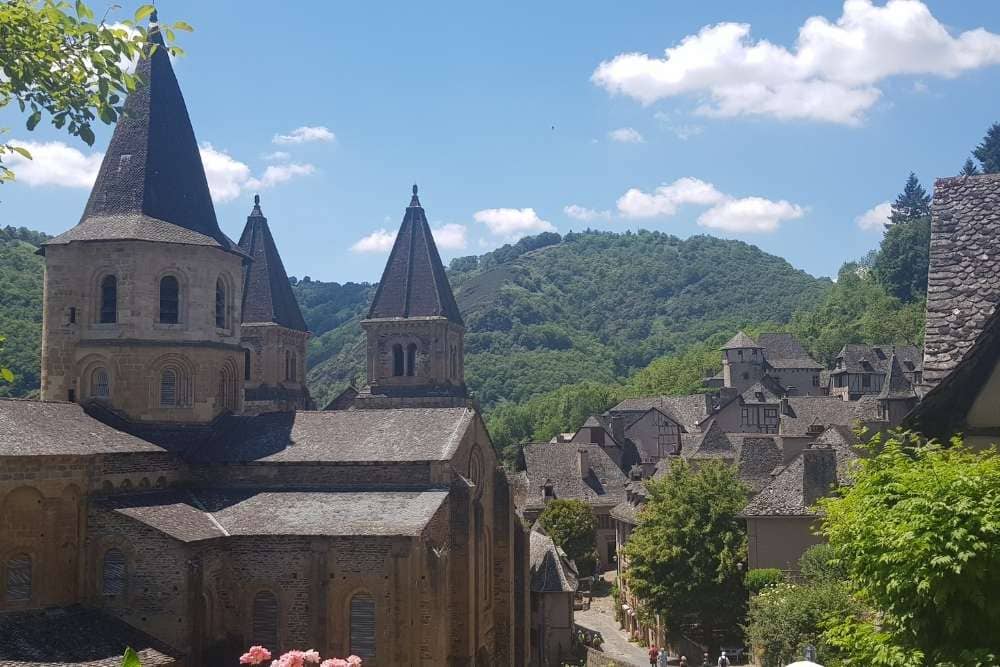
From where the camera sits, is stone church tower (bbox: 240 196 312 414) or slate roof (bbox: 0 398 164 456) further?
stone church tower (bbox: 240 196 312 414)

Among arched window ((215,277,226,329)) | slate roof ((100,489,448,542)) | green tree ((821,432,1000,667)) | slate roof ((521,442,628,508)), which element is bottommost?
slate roof ((521,442,628,508))

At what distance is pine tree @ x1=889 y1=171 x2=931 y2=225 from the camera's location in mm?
163125

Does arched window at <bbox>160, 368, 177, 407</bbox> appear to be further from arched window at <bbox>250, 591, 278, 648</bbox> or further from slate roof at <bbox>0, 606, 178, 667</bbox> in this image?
slate roof at <bbox>0, 606, 178, 667</bbox>

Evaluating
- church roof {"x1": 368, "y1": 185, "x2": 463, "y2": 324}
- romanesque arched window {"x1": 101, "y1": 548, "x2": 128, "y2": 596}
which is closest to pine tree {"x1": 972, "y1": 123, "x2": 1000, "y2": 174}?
church roof {"x1": 368, "y1": 185, "x2": 463, "y2": 324}

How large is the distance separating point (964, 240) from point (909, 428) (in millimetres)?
2887

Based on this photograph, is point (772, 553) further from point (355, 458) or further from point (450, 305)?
point (450, 305)

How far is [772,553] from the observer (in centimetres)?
3859

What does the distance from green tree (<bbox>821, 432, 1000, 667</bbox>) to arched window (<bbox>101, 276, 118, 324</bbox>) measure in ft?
91.5

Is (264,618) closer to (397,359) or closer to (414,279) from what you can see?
(397,359)

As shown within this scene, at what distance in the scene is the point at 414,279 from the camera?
51375 millimetres

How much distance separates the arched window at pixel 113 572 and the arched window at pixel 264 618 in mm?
3855

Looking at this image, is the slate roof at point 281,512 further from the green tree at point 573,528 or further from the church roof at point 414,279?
the green tree at point 573,528

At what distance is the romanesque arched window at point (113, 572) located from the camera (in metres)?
27.5

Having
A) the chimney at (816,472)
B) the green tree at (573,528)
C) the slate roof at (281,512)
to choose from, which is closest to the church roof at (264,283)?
the slate roof at (281,512)
